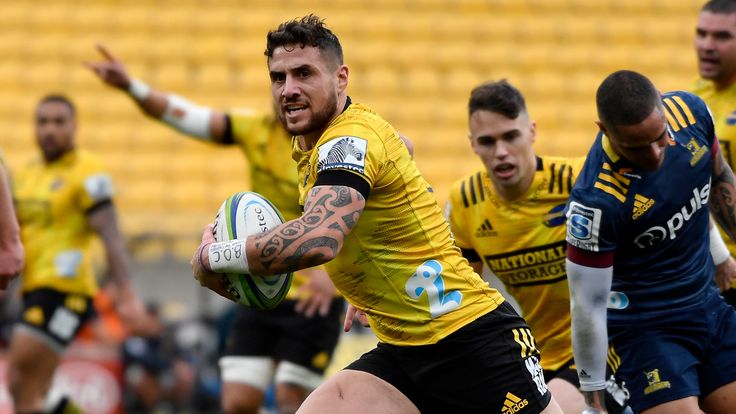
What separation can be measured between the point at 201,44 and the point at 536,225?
11913mm

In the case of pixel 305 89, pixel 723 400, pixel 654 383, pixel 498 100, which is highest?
pixel 305 89

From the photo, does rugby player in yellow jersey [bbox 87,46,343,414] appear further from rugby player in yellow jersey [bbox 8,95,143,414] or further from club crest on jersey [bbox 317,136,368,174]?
club crest on jersey [bbox 317,136,368,174]

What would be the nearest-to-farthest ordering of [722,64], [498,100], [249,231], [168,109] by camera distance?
[249,231], [498,100], [722,64], [168,109]

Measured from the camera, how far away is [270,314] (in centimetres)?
852

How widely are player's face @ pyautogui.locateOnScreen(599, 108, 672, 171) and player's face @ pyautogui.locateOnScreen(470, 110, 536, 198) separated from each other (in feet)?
3.20

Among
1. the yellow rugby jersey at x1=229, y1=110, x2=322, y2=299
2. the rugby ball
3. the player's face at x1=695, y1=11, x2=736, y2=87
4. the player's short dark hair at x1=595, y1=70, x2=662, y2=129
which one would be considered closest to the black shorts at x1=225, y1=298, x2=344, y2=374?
the yellow rugby jersey at x1=229, y1=110, x2=322, y2=299

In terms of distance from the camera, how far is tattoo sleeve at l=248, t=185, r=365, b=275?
15.0 feet

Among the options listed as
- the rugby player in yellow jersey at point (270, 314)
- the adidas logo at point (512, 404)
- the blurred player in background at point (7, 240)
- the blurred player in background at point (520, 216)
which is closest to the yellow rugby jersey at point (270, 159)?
the rugby player in yellow jersey at point (270, 314)

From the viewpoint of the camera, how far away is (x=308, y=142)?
203 inches

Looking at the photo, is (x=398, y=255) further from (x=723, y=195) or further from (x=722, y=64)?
(x=722, y=64)

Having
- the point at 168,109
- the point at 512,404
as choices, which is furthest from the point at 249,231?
the point at 168,109

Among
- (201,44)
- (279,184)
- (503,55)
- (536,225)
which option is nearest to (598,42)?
(503,55)

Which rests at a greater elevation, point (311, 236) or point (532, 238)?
point (311, 236)

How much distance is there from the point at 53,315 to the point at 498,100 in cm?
459
